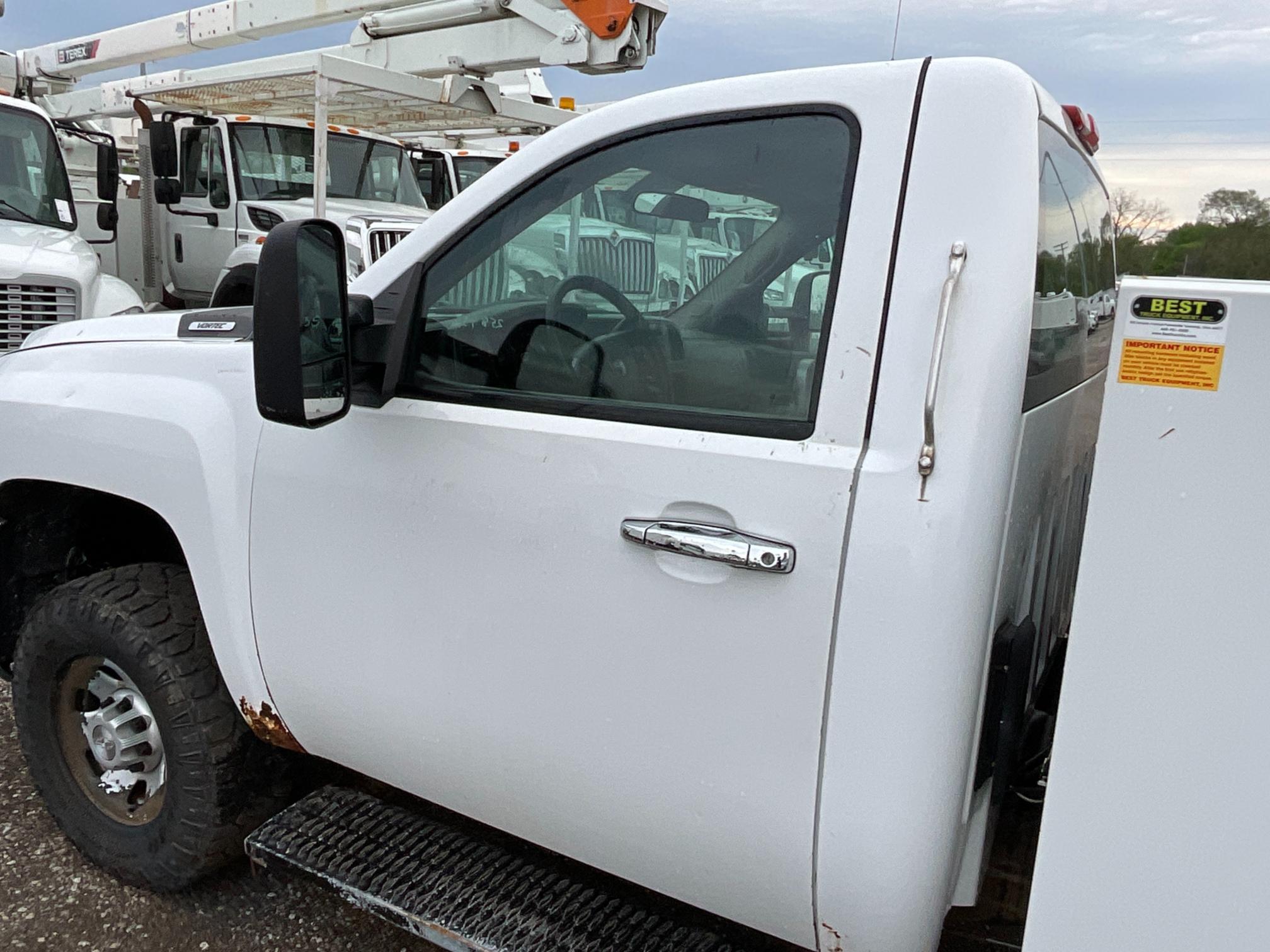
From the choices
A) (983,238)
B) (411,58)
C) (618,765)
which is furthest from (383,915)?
(411,58)

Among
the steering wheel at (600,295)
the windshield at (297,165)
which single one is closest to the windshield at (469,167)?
the windshield at (297,165)

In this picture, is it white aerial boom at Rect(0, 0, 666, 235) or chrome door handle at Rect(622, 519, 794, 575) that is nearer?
chrome door handle at Rect(622, 519, 794, 575)

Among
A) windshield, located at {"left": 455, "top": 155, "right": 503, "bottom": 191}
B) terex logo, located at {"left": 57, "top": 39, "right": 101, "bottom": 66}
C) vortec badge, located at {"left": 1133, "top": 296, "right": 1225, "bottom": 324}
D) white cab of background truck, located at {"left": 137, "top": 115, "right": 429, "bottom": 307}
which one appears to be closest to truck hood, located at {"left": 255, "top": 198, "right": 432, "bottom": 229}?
white cab of background truck, located at {"left": 137, "top": 115, "right": 429, "bottom": 307}

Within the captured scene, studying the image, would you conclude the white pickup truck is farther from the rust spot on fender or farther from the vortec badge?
the vortec badge

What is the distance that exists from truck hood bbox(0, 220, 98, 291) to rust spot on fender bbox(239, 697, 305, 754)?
5.48 meters

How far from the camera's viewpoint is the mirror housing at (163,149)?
9.69 m

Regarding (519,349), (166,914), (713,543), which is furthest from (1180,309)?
(166,914)

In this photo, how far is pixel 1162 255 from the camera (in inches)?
62.0

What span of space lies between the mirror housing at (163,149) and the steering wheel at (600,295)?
918 cm

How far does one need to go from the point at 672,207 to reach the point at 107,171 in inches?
326

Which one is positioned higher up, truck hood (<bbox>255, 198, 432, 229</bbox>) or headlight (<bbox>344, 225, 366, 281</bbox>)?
truck hood (<bbox>255, 198, 432, 229</bbox>)

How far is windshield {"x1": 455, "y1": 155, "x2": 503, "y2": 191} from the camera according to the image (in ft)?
38.0

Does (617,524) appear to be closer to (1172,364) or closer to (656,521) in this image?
(656,521)

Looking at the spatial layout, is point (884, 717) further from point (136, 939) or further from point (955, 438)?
point (136, 939)
